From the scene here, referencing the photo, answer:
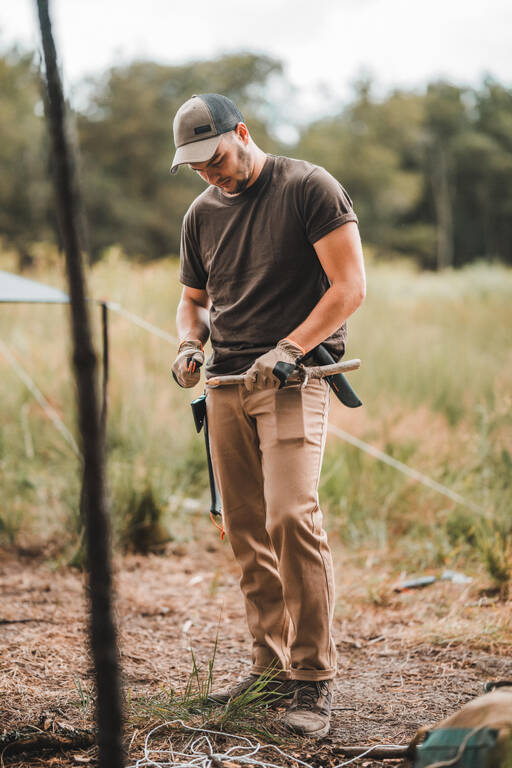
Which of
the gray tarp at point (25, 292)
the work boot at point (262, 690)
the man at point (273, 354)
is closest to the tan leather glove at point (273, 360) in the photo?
the man at point (273, 354)

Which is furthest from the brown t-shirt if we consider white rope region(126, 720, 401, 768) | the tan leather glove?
white rope region(126, 720, 401, 768)

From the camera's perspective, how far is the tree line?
21.5 metres

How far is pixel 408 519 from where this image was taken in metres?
4.43

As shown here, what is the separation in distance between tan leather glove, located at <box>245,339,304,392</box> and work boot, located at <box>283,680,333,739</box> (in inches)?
36.7

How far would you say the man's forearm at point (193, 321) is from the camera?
2691 millimetres

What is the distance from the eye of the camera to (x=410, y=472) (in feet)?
14.8

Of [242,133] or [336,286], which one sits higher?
[242,133]

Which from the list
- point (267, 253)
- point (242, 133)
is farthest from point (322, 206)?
point (242, 133)

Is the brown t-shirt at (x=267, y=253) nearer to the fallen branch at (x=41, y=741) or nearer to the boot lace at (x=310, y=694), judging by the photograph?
the boot lace at (x=310, y=694)

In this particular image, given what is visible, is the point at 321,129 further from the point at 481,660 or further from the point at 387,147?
the point at 481,660

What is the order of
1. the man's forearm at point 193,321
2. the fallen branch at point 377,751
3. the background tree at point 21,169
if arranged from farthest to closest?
the background tree at point 21,169
the man's forearm at point 193,321
the fallen branch at point 377,751

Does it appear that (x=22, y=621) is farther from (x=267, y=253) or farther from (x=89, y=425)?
(x=89, y=425)

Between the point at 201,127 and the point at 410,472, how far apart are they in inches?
113

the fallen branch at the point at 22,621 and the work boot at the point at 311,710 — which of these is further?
the fallen branch at the point at 22,621
